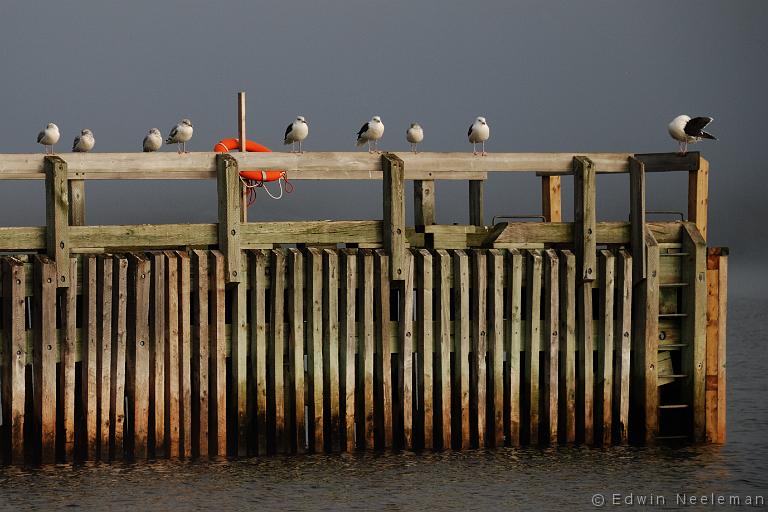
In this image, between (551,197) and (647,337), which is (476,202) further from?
(647,337)

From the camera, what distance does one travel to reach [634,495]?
2092 cm

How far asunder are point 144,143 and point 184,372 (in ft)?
29.6

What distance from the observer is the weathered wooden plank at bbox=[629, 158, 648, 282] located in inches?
859

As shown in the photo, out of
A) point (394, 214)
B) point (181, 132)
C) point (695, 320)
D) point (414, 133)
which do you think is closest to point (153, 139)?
point (181, 132)

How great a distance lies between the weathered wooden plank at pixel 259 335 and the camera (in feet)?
66.8

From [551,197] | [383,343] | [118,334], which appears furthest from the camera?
[551,197]

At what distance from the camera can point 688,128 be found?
24.9 meters

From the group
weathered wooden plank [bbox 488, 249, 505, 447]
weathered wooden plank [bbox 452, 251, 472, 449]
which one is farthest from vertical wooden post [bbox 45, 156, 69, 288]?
weathered wooden plank [bbox 488, 249, 505, 447]

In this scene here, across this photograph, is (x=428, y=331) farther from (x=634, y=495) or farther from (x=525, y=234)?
(x=634, y=495)

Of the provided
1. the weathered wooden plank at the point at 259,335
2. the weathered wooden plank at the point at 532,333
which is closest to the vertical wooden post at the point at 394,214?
the weathered wooden plank at the point at 259,335

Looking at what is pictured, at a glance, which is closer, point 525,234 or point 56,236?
point 56,236

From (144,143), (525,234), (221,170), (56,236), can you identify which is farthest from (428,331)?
(144,143)

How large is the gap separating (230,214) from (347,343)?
232 centimetres

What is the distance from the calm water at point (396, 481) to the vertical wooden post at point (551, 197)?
4714 mm
